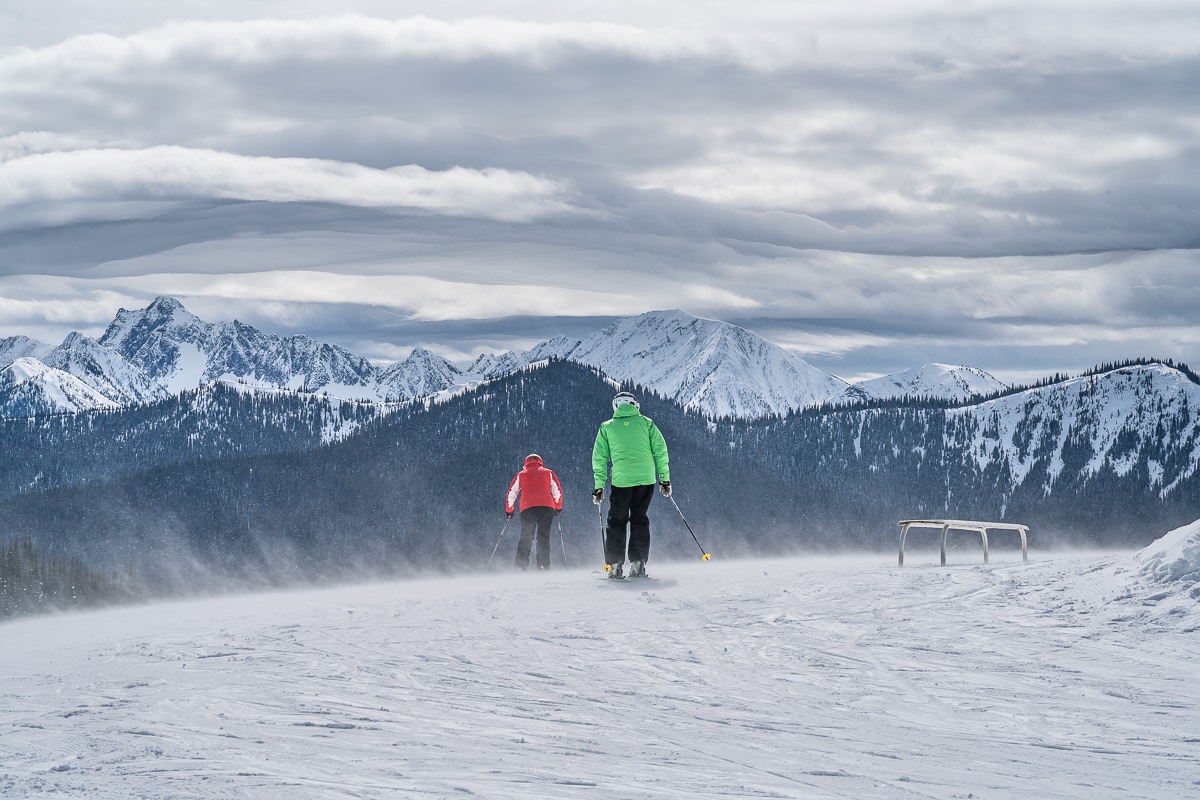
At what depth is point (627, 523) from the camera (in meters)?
18.4

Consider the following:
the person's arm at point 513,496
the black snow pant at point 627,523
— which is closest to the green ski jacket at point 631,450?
the black snow pant at point 627,523

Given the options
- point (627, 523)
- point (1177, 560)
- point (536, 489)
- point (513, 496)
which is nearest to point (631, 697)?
point (1177, 560)

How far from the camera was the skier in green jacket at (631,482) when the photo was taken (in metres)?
18.0

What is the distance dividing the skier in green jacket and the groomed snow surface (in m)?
2.99

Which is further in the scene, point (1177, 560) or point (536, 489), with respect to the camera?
point (536, 489)

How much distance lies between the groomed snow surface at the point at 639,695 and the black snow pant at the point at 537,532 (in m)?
7.99

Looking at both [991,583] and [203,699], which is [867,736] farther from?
[991,583]

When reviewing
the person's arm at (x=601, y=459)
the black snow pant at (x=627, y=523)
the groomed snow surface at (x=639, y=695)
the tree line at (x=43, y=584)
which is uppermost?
the person's arm at (x=601, y=459)

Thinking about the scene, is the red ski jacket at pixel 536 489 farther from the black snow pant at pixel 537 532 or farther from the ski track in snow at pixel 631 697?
the ski track in snow at pixel 631 697

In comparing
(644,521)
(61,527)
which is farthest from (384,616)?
(61,527)

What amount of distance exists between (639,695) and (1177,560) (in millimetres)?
6742

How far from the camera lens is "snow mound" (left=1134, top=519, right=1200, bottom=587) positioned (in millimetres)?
12000

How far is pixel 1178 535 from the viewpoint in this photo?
12602 mm

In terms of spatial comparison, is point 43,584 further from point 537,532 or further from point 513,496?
point 513,496
